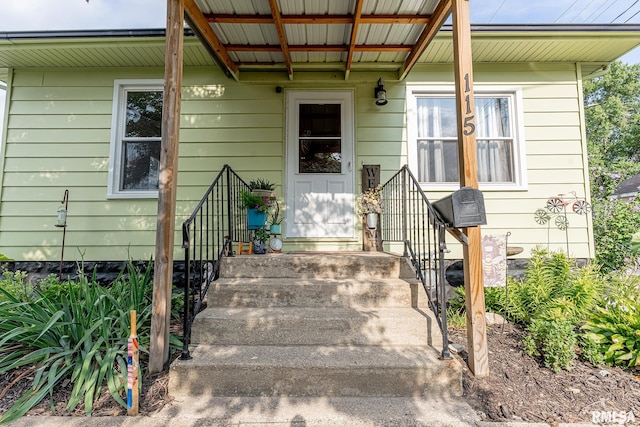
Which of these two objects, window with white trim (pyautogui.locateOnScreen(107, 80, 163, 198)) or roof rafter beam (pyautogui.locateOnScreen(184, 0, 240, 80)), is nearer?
roof rafter beam (pyautogui.locateOnScreen(184, 0, 240, 80))

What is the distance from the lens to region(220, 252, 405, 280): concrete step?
10.2ft

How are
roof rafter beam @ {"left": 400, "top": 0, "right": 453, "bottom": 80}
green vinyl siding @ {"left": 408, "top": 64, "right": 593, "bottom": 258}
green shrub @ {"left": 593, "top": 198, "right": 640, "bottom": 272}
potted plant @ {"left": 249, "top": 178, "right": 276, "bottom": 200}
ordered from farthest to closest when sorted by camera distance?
green shrub @ {"left": 593, "top": 198, "right": 640, "bottom": 272} < green vinyl siding @ {"left": 408, "top": 64, "right": 593, "bottom": 258} < potted plant @ {"left": 249, "top": 178, "right": 276, "bottom": 200} < roof rafter beam @ {"left": 400, "top": 0, "right": 453, "bottom": 80}

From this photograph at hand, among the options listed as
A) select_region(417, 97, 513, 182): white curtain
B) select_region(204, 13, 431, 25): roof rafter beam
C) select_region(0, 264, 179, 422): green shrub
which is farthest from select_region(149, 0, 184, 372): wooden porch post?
select_region(417, 97, 513, 182): white curtain

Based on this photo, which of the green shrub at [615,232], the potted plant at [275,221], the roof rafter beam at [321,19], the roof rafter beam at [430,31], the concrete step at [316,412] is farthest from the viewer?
the green shrub at [615,232]

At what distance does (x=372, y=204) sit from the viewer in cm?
414

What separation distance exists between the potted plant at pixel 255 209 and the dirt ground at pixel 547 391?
8.47 feet

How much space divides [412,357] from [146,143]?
4.32 meters

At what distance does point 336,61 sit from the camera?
13.9 ft

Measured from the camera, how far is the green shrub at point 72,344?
80.7 inches

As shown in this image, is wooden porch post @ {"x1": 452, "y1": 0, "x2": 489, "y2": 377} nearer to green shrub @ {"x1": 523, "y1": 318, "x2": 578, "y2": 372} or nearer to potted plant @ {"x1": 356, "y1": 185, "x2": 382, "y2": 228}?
green shrub @ {"x1": 523, "y1": 318, "x2": 578, "y2": 372}

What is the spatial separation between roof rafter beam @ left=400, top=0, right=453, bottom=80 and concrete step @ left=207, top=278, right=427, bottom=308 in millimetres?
2518

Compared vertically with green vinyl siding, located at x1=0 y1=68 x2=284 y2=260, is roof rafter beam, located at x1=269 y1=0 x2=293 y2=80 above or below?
above

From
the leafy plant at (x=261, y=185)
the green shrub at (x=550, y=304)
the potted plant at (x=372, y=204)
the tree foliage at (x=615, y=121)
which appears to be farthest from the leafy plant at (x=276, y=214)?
the tree foliage at (x=615, y=121)

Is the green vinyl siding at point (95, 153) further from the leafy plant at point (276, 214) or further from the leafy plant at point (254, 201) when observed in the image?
the leafy plant at point (254, 201)
